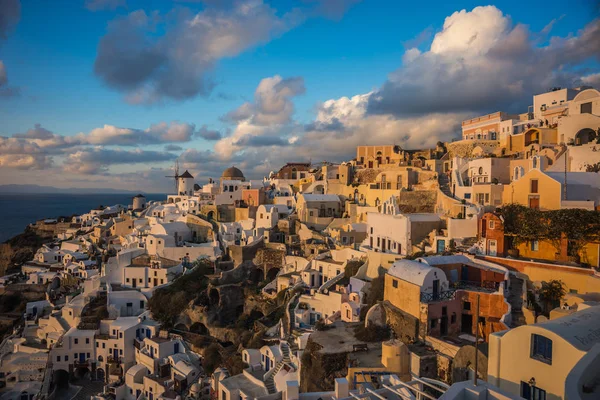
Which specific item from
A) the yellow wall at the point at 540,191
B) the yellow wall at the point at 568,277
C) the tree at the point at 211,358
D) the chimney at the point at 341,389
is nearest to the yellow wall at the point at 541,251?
the yellow wall at the point at 568,277

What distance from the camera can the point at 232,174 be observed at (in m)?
64.9

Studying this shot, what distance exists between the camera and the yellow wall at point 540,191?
2189 cm

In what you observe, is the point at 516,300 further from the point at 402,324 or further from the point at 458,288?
the point at 402,324

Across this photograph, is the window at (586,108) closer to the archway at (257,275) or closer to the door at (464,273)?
the door at (464,273)

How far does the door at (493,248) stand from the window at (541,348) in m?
14.0

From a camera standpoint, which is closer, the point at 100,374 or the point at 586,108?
the point at 586,108

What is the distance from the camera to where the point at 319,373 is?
17.9m

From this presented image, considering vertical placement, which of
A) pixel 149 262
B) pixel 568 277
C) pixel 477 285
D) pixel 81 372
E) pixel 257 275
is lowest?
pixel 81 372

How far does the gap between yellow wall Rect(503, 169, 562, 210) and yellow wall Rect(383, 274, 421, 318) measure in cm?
987

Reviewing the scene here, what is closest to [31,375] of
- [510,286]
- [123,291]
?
[123,291]

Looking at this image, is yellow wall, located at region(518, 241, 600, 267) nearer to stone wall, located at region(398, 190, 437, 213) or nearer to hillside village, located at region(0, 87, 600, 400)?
hillside village, located at region(0, 87, 600, 400)

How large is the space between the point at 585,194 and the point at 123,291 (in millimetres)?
37054

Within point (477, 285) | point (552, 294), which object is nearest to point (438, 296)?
point (477, 285)

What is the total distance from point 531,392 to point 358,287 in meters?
16.6
